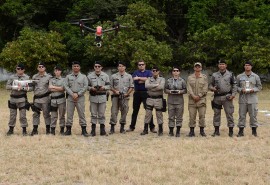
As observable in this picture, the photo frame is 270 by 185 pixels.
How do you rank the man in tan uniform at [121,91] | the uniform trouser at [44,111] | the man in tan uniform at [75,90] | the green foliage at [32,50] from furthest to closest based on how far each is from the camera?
the green foliage at [32,50] < the man in tan uniform at [121,91] < the uniform trouser at [44,111] < the man in tan uniform at [75,90]

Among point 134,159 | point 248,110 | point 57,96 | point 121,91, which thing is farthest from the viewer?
point 121,91

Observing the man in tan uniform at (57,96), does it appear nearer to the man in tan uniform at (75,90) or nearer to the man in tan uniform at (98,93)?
the man in tan uniform at (75,90)

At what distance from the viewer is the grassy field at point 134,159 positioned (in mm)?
6508

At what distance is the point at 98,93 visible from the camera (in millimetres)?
10695

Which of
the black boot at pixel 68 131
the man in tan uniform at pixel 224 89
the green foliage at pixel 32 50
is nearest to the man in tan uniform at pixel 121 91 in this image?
the black boot at pixel 68 131

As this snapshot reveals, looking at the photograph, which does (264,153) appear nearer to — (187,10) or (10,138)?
(10,138)

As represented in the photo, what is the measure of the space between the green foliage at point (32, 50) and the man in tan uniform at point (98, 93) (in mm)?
21215

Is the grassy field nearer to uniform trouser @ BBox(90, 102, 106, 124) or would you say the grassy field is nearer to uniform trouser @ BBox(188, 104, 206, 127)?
uniform trouser @ BBox(188, 104, 206, 127)

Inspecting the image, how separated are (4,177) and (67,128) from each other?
4.15 metres

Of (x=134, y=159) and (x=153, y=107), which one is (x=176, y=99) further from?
(x=134, y=159)

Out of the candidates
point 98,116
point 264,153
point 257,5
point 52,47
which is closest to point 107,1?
point 52,47

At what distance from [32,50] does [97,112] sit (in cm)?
2207

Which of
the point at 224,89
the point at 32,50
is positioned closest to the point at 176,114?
the point at 224,89

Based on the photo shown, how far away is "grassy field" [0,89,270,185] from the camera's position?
651 cm
